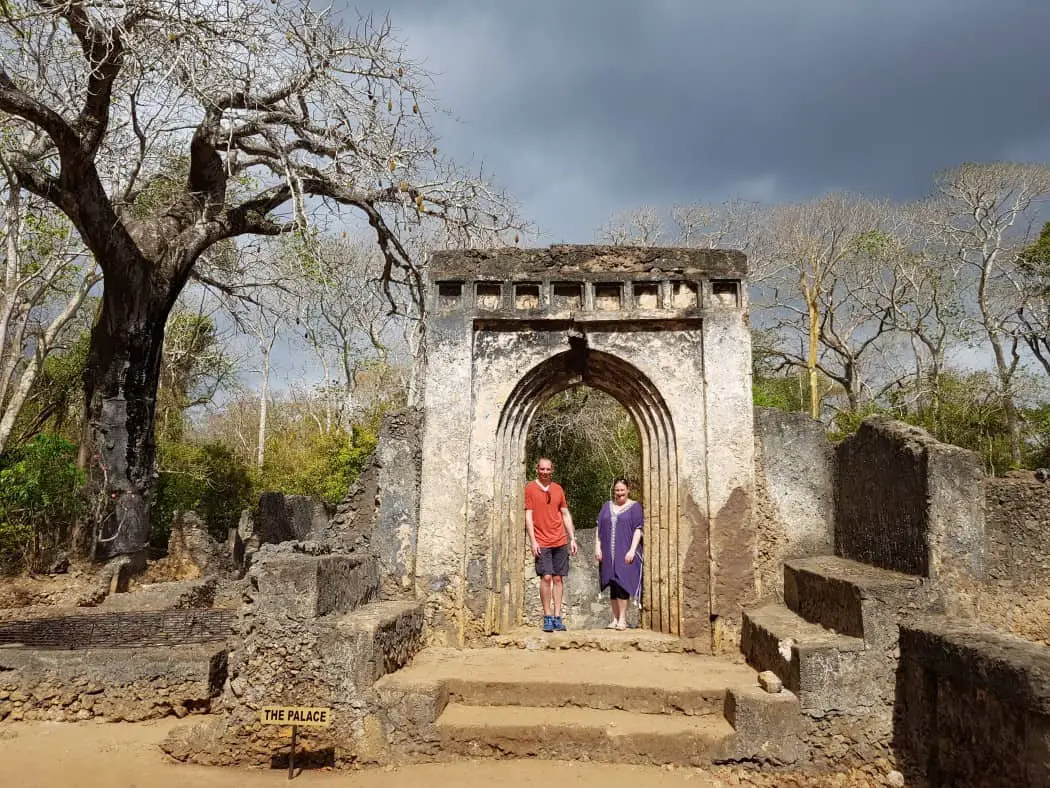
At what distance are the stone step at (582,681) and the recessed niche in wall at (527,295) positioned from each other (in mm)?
3298

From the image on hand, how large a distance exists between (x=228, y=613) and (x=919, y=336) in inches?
860

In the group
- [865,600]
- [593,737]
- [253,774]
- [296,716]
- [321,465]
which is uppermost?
[321,465]

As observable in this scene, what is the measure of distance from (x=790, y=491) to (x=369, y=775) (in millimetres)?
4321

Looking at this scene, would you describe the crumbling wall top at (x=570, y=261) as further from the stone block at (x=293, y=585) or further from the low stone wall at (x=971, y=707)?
the low stone wall at (x=971, y=707)

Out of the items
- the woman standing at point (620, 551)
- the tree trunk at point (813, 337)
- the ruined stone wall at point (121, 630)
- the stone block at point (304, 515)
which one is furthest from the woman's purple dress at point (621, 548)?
the tree trunk at point (813, 337)

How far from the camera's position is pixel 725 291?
279 inches

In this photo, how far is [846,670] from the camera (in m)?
4.84

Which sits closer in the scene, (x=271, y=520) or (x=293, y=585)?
(x=293, y=585)

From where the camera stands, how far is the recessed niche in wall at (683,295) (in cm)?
709

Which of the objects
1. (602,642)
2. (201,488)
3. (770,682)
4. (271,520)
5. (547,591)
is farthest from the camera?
(201,488)

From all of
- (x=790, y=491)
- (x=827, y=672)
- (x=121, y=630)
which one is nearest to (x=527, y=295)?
(x=790, y=491)

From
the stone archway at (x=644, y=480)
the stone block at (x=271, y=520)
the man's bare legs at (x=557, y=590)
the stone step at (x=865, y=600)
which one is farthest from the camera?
the stone block at (x=271, y=520)

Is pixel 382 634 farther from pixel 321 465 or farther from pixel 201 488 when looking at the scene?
pixel 321 465

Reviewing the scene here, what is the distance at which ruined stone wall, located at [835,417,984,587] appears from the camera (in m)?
5.12
